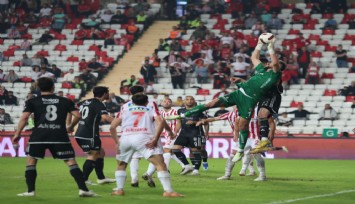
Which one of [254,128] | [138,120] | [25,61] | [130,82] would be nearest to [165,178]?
[138,120]

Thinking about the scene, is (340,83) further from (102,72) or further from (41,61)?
(41,61)

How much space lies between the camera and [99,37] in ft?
144

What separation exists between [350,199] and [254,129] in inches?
246

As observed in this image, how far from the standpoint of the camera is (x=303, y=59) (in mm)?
37812

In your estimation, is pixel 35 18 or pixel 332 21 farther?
pixel 35 18

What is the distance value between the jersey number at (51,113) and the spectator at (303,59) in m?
22.2

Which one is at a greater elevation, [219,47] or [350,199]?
[219,47]

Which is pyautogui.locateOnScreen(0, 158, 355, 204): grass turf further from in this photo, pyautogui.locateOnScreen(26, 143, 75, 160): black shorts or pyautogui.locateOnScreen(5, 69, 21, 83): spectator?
pyautogui.locateOnScreen(5, 69, 21, 83): spectator

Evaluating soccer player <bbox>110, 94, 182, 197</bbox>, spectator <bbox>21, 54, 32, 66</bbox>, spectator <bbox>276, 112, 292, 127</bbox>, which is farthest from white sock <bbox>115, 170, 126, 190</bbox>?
spectator <bbox>21, 54, 32, 66</bbox>

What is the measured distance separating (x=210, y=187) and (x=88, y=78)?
2163cm

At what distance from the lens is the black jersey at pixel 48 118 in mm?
16750

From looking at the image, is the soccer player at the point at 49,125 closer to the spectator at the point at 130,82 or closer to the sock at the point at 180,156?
the sock at the point at 180,156

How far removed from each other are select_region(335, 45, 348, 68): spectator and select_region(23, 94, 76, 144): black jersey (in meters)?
22.9

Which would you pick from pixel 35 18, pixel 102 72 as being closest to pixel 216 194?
pixel 102 72
